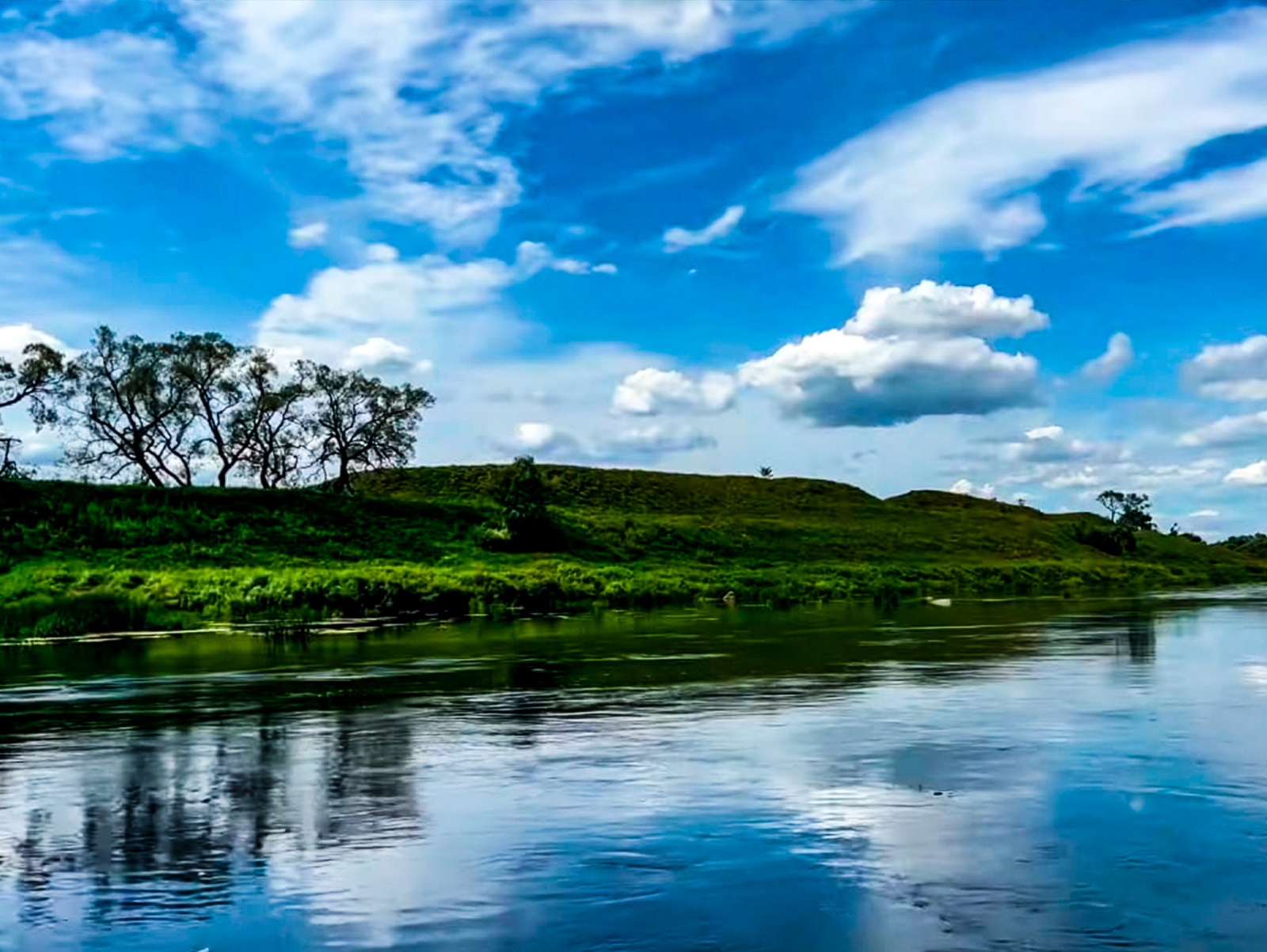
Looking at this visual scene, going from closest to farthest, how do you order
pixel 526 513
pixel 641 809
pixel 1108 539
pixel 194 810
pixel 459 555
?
pixel 641 809, pixel 194 810, pixel 459 555, pixel 526 513, pixel 1108 539

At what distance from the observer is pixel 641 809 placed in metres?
14.8

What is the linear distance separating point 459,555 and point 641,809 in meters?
71.5

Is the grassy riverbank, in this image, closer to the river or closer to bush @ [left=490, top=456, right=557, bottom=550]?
bush @ [left=490, top=456, right=557, bottom=550]

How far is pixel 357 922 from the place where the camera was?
424 inches

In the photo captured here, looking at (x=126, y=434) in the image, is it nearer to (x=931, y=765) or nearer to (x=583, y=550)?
(x=583, y=550)

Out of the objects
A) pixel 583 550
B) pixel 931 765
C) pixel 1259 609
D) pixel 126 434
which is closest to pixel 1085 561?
pixel 583 550

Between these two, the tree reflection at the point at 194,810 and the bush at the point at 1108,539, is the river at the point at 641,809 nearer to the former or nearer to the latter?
the tree reflection at the point at 194,810

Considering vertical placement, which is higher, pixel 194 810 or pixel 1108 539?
pixel 1108 539

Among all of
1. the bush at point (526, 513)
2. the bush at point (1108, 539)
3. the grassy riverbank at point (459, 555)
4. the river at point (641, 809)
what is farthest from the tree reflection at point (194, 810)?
the bush at point (1108, 539)

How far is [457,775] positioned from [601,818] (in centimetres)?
366

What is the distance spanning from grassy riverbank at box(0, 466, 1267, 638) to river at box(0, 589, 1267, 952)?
28.3 metres

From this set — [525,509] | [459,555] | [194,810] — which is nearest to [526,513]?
[525,509]

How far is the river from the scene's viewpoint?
1063cm

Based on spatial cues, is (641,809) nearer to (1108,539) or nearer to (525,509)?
(525,509)
